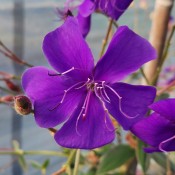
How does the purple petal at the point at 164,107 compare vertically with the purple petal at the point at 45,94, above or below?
above

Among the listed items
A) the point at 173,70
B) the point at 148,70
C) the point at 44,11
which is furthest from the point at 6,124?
the point at 148,70

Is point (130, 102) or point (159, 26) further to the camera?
point (159, 26)

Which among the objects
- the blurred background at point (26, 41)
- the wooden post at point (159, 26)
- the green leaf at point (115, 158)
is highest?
the wooden post at point (159, 26)

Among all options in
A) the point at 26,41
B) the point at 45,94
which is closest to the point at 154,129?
the point at 45,94

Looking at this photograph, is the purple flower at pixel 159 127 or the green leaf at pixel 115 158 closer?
the purple flower at pixel 159 127

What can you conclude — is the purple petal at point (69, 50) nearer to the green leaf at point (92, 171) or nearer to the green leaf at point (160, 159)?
the green leaf at point (160, 159)

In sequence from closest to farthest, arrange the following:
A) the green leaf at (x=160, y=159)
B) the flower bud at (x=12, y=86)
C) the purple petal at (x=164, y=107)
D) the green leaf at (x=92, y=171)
Answer: the purple petal at (x=164, y=107), the flower bud at (x=12, y=86), the green leaf at (x=160, y=159), the green leaf at (x=92, y=171)

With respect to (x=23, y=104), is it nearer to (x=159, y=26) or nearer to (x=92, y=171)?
(x=159, y=26)

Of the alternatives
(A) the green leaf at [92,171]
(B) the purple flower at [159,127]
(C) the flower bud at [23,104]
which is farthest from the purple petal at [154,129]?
(A) the green leaf at [92,171]
